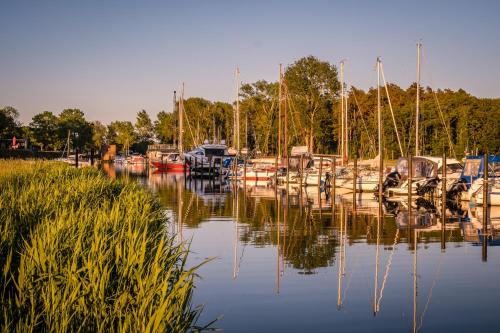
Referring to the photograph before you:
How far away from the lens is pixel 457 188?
42.2 metres

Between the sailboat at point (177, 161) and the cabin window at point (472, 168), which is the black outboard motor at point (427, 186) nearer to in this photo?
the cabin window at point (472, 168)

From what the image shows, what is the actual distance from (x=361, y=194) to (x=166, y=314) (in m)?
41.5

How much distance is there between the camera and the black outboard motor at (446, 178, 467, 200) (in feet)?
138

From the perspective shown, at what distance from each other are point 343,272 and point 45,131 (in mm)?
159017

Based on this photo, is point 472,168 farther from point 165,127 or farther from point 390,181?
point 165,127

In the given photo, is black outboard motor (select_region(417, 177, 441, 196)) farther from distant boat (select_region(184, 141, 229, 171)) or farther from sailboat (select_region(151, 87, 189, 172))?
sailboat (select_region(151, 87, 189, 172))

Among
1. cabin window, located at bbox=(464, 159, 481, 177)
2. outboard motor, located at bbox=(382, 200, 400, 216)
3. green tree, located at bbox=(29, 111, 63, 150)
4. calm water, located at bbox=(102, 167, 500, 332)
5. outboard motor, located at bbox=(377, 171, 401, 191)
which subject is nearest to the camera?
calm water, located at bbox=(102, 167, 500, 332)

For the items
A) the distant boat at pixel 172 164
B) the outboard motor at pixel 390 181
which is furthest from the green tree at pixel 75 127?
the outboard motor at pixel 390 181

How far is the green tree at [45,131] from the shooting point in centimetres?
16388

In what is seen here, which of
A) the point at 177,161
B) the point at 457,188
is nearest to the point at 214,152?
the point at 177,161

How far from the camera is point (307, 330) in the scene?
12117 millimetres

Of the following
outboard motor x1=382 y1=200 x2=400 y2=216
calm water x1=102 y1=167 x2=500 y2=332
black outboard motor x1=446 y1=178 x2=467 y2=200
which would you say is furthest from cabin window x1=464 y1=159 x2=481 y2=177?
calm water x1=102 y1=167 x2=500 y2=332

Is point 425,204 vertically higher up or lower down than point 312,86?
lower down

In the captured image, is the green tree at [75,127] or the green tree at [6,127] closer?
the green tree at [6,127]
